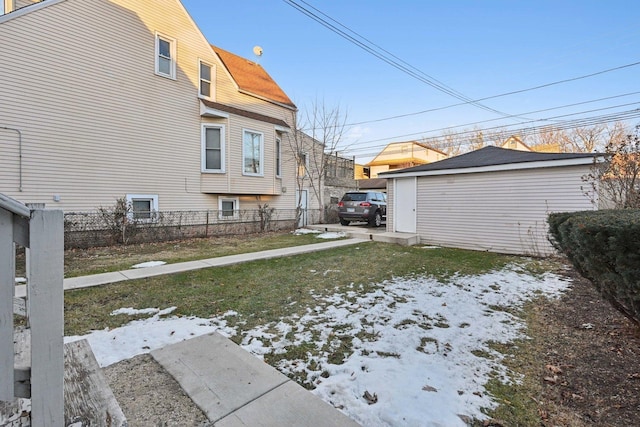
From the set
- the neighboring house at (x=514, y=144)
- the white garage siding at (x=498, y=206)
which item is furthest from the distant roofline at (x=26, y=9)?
the neighboring house at (x=514, y=144)

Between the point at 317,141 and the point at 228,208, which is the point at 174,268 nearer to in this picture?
the point at 228,208

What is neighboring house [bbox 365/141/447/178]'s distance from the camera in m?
35.2

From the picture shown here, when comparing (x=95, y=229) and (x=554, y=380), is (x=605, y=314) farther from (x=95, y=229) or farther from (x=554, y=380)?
(x=95, y=229)

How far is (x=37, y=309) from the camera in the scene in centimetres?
110

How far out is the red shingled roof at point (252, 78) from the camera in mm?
13395

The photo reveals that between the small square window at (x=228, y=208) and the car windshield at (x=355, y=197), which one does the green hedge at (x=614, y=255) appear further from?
the small square window at (x=228, y=208)

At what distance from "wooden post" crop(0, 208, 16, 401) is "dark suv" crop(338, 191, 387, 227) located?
1262cm

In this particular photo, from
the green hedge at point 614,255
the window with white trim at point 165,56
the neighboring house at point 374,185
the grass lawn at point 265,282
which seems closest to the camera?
the green hedge at point 614,255

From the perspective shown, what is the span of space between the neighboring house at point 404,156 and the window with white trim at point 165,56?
27.6 metres

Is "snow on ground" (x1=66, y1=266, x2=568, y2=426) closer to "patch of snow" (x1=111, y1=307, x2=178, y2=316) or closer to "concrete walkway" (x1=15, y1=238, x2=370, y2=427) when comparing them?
"patch of snow" (x1=111, y1=307, x2=178, y2=316)

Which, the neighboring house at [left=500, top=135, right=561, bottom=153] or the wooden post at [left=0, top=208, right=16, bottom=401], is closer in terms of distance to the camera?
the wooden post at [left=0, top=208, right=16, bottom=401]

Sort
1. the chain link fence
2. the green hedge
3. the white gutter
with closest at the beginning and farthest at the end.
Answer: the green hedge
the white gutter
the chain link fence

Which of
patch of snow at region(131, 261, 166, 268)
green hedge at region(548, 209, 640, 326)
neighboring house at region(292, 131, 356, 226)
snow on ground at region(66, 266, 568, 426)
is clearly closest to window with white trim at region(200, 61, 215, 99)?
neighboring house at region(292, 131, 356, 226)

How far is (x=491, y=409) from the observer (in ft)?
7.17
